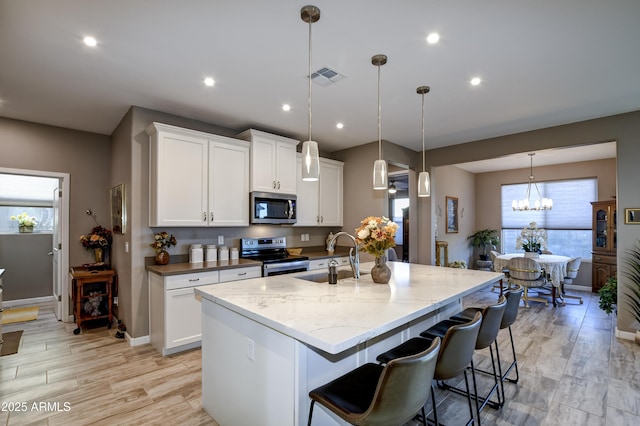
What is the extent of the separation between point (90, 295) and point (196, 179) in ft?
6.77

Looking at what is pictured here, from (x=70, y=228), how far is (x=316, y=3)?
4493 mm

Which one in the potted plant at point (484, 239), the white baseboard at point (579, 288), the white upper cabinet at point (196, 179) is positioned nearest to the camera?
the white upper cabinet at point (196, 179)

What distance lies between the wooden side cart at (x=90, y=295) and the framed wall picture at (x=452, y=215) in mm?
6457

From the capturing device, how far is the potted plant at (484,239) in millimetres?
7770

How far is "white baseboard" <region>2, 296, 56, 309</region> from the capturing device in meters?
5.07

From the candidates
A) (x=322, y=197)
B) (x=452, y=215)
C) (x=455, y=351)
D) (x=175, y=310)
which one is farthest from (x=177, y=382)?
(x=452, y=215)

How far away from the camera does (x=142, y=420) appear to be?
2.19 metres

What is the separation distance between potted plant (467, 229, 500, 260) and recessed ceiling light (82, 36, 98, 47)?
26.5 feet

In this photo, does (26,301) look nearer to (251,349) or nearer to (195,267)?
(195,267)

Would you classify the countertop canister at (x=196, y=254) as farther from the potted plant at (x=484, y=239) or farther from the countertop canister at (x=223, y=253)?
the potted plant at (x=484, y=239)

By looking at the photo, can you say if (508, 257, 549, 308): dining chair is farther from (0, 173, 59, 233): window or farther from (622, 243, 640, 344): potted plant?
(0, 173, 59, 233): window

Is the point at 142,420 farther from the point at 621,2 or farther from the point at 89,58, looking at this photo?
the point at 621,2

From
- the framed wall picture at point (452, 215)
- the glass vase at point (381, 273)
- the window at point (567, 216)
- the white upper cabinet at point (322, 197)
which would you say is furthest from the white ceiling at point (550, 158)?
the glass vase at point (381, 273)

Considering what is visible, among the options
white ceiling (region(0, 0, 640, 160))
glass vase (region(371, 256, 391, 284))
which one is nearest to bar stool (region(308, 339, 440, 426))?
glass vase (region(371, 256, 391, 284))
